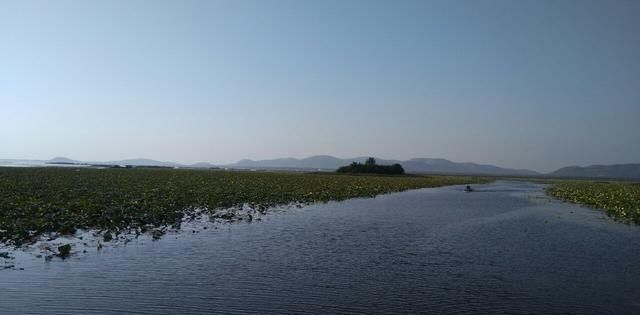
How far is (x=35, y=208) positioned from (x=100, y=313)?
15.8 m

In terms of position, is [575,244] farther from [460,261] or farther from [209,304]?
[209,304]

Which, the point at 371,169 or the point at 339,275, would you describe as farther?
the point at 371,169

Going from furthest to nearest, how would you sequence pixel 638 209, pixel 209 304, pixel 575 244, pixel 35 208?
pixel 638 209, pixel 35 208, pixel 575 244, pixel 209 304

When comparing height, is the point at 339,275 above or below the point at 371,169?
below

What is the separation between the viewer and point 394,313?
10734 mm

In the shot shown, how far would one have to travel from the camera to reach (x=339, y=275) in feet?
46.4

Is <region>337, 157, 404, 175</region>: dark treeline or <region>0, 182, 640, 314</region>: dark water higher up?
<region>337, 157, 404, 175</region>: dark treeline

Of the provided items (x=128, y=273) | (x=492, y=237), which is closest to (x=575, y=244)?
(x=492, y=237)

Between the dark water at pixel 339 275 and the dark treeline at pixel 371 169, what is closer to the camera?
the dark water at pixel 339 275

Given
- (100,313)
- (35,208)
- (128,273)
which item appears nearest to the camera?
(100,313)

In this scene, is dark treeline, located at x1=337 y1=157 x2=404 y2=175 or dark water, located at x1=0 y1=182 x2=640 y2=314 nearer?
dark water, located at x1=0 y1=182 x2=640 y2=314

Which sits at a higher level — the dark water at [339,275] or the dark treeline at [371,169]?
the dark treeline at [371,169]

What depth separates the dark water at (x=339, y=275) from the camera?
11.2 metres

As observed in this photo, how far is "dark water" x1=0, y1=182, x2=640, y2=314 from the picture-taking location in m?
11.2
